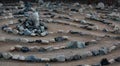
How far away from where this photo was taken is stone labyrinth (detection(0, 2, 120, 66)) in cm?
628

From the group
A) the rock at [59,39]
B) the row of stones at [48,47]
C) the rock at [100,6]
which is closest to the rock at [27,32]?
the rock at [59,39]

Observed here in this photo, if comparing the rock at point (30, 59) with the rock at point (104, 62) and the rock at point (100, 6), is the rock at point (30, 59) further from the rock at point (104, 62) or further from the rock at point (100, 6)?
the rock at point (100, 6)

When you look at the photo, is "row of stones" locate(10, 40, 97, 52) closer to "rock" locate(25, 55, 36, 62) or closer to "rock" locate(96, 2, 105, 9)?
"rock" locate(25, 55, 36, 62)

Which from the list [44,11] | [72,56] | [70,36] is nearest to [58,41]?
[70,36]

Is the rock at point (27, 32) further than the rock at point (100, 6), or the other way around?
the rock at point (100, 6)

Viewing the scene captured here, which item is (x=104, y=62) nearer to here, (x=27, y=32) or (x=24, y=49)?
(x=24, y=49)

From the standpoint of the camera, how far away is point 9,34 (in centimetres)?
791

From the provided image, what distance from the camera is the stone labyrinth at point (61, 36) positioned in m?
6.28

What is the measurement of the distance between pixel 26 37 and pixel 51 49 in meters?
1.12

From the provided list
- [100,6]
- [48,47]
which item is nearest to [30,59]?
[48,47]

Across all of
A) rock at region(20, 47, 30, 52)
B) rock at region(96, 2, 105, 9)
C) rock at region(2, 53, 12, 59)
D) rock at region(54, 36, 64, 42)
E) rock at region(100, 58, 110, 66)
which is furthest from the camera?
rock at region(96, 2, 105, 9)

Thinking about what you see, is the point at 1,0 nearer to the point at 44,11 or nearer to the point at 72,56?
the point at 44,11

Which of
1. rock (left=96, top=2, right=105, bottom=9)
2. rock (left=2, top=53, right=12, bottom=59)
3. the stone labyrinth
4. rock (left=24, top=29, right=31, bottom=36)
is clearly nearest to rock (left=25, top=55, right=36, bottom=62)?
the stone labyrinth

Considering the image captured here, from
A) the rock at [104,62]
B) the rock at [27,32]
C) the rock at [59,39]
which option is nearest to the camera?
the rock at [104,62]
